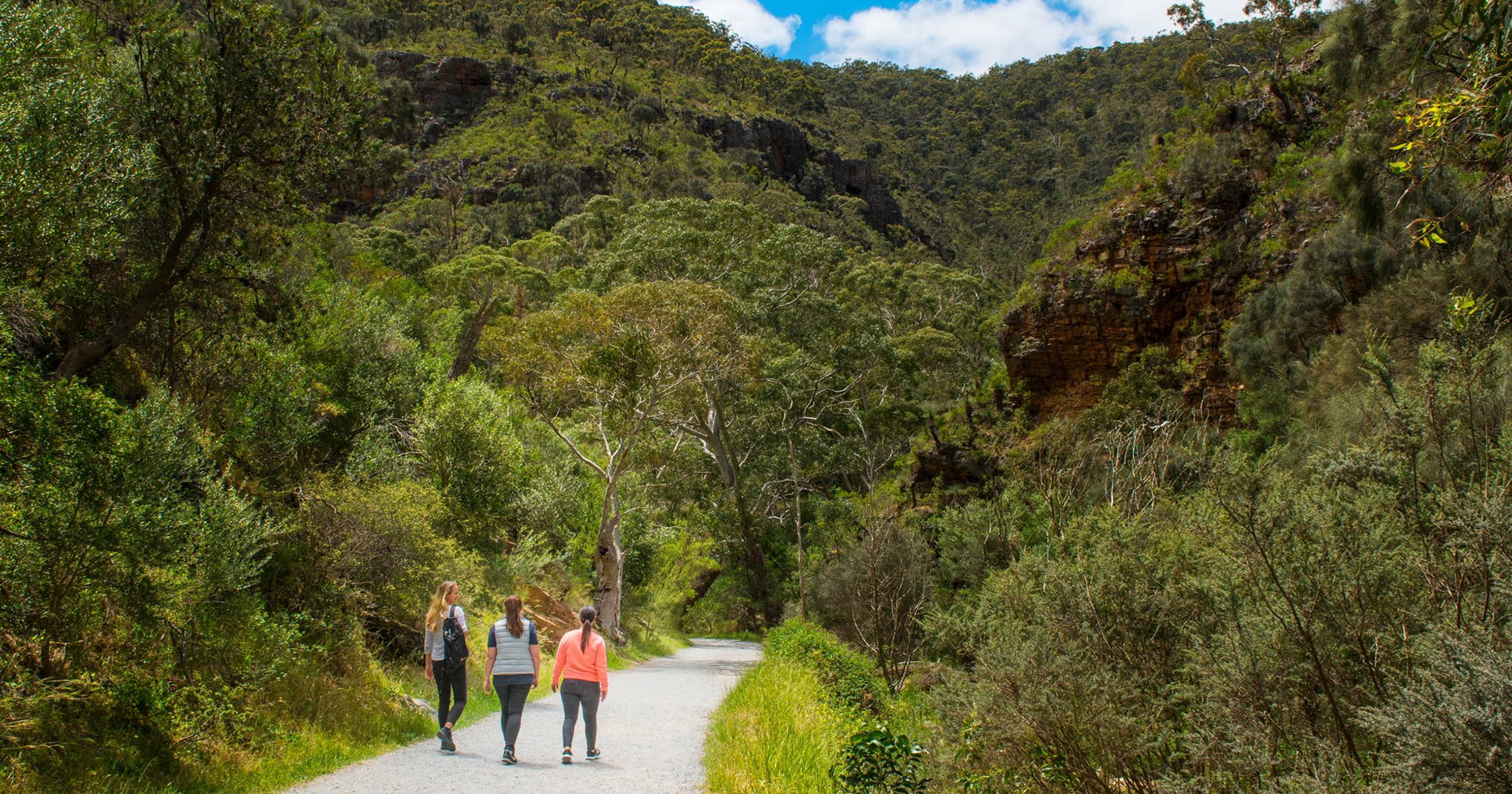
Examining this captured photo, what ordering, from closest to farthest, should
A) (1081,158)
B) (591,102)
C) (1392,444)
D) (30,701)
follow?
(30,701), (1392,444), (591,102), (1081,158)

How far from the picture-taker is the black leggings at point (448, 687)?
784cm

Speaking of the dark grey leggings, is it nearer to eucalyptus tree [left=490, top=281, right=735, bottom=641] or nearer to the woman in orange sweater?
the woman in orange sweater

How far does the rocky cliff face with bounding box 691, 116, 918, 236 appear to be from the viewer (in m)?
90.1

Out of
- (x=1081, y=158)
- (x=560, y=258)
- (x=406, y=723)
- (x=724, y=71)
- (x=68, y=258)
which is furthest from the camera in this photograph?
(x=724, y=71)

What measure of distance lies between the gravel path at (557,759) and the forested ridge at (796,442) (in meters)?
0.58

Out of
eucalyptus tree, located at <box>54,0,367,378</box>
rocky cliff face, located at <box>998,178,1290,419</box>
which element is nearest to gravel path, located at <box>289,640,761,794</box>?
eucalyptus tree, located at <box>54,0,367,378</box>

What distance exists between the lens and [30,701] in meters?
5.21

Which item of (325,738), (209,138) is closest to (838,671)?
(325,738)

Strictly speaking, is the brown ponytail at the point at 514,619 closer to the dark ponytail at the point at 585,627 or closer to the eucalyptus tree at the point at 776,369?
the dark ponytail at the point at 585,627

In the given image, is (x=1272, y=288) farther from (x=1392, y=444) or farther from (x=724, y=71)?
(x=724, y=71)

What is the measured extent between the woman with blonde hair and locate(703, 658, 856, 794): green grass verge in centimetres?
233

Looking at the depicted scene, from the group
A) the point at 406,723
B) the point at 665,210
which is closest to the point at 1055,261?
the point at 665,210

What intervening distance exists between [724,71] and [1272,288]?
305ft

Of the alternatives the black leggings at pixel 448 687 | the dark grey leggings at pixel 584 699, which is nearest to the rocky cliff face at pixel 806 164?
the black leggings at pixel 448 687
